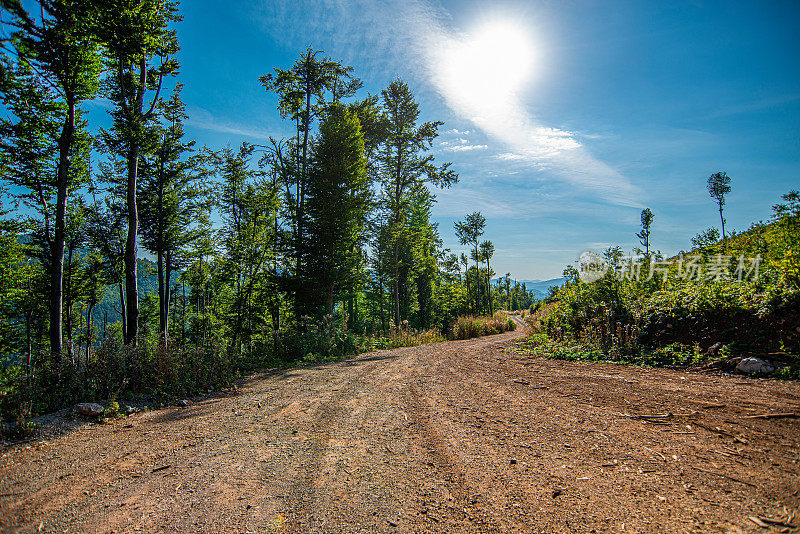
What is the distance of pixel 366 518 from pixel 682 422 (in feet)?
11.2

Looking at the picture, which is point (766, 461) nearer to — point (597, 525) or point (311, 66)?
point (597, 525)

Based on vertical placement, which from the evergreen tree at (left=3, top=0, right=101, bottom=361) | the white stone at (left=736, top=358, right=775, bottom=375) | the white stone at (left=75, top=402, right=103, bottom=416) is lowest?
the white stone at (left=75, top=402, right=103, bottom=416)

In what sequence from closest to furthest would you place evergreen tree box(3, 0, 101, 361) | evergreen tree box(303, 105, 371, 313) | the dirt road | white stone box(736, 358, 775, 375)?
1. the dirt road
2. white stone box(736, 358, 775, 375)
3. evergreen tree box(3, 0, 101, 361)
4. evergreen tree box(303, 105, 371, 313)

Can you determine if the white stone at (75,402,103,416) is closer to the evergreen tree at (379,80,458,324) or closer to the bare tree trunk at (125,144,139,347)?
the bare tree trunk at (125,144,139,347)

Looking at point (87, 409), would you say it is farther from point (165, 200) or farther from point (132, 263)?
point (165, 200)

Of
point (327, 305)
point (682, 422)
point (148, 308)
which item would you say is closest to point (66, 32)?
point (327, 305)

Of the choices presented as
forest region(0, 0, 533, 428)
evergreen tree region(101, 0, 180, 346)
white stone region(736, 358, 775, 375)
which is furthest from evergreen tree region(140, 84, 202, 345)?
white stone region(736, 358, 775, 375)

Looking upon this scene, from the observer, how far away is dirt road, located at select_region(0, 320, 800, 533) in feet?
7.09

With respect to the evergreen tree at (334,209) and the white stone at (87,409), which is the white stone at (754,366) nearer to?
the white stone at (87,409)

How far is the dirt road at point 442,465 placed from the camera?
2.16m

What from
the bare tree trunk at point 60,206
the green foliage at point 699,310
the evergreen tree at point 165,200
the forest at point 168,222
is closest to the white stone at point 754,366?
the green foliage at point 699,310

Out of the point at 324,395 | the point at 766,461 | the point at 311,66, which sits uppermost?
the point at 311,66

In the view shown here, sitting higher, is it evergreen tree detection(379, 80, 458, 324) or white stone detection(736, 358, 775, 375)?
evergreen tree detection(379, 80, 458, 324)

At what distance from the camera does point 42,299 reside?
21516 millimetres
